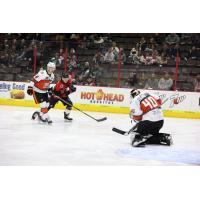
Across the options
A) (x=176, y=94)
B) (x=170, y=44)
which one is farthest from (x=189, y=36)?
(x=176, y=94)

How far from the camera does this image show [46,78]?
6156mm

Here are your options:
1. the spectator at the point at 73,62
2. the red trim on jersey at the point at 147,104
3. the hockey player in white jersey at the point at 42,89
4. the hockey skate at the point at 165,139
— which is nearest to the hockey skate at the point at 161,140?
the hockey skate at the point at 165,139

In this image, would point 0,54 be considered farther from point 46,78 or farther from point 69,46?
point 46,78

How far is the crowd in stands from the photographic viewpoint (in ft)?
24.8

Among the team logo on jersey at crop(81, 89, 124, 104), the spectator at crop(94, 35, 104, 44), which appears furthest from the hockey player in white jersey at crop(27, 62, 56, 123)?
the spectator at crop(94, 35, 104, 44)

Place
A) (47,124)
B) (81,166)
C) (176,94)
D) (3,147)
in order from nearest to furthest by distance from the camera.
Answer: (81,166), (3,147), (47,124), (176,94)

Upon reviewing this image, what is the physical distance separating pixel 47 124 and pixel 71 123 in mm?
454

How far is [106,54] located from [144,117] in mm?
3525

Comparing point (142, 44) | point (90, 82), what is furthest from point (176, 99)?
point (90, 82)

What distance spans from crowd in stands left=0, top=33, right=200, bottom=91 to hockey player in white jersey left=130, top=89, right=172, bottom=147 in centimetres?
289

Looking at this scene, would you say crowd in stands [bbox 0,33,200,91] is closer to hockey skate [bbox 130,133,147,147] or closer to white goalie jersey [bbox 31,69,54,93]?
white goalie jersey [bbox 31,69,54,93]

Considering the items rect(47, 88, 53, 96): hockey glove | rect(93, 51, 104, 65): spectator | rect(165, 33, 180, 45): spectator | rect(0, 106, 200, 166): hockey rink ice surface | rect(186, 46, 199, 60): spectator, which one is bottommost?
rect(0, 106, 200, 166): hockey rink ice surface

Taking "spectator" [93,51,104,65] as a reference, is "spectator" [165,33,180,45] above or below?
above

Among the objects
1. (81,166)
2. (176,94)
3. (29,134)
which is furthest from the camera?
(176,94)
